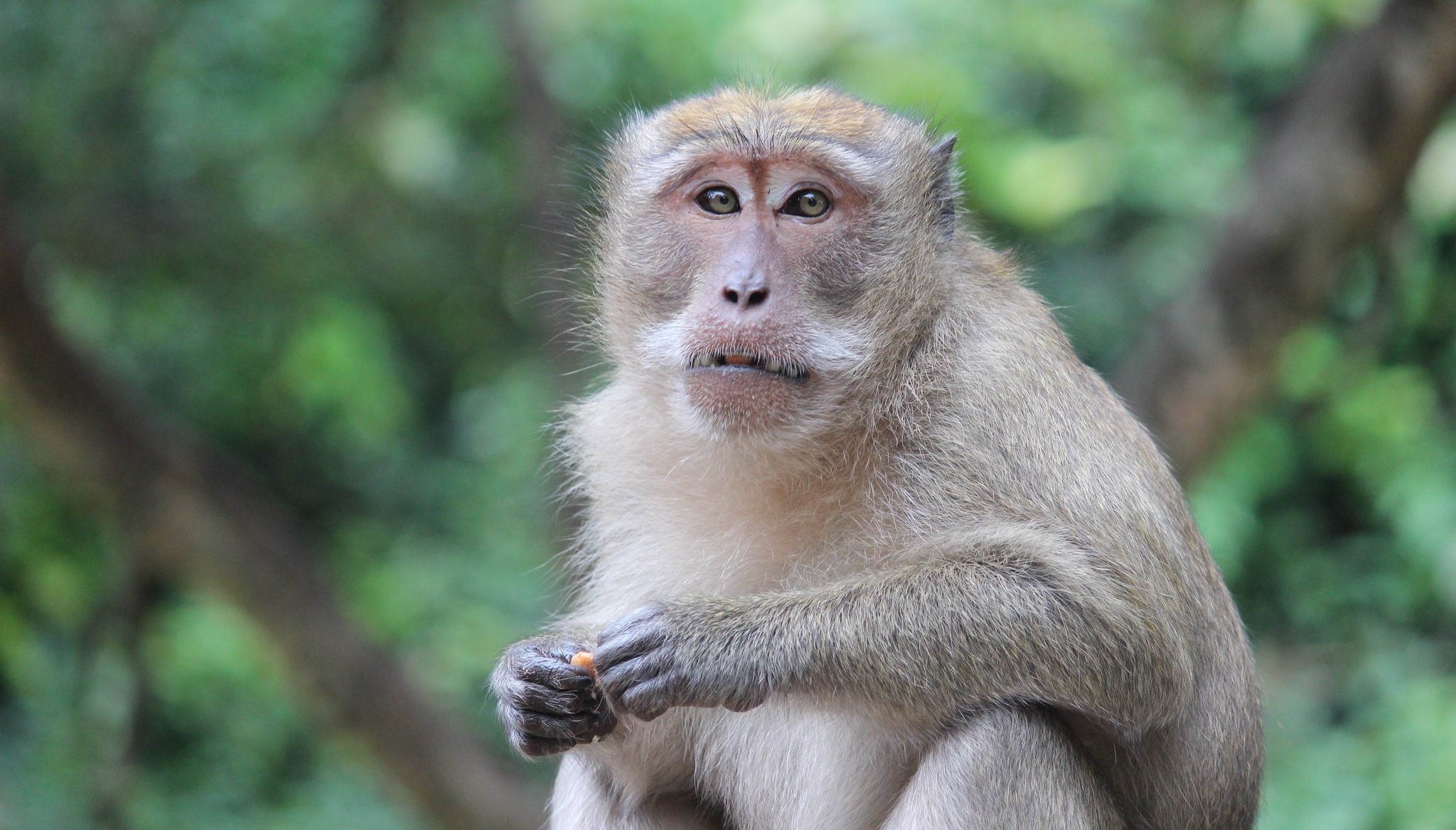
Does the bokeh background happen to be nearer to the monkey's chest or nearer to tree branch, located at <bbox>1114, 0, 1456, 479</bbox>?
tree branch, located at <bbox>1114, 0, 1456, 479</bbox>

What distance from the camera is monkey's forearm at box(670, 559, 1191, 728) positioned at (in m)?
3.13

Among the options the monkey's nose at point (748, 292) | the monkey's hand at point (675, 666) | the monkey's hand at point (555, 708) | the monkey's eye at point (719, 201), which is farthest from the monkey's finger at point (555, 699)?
the monkey's eye at point (719, 201)

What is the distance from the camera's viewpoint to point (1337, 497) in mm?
9352

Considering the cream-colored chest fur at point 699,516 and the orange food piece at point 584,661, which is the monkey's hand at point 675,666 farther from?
the cream-colored chest fur at point 699,516

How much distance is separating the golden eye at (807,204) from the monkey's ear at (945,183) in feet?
1.33

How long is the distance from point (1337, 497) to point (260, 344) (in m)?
6.81

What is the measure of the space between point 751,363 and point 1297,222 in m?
4.32

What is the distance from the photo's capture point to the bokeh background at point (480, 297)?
703cm

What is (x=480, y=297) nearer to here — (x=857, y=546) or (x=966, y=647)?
(x=857, y=546)

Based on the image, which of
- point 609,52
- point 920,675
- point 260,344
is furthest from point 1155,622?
point 260,344

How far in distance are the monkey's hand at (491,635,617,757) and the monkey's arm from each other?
232 millimetres

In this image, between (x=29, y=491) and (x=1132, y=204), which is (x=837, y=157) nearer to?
(x=1132, y=204)

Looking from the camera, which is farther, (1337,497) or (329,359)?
(1337,497)

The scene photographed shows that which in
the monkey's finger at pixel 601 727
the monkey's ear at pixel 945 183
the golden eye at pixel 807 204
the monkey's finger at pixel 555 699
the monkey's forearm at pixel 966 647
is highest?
the monkey's ear at pixel 945 183
